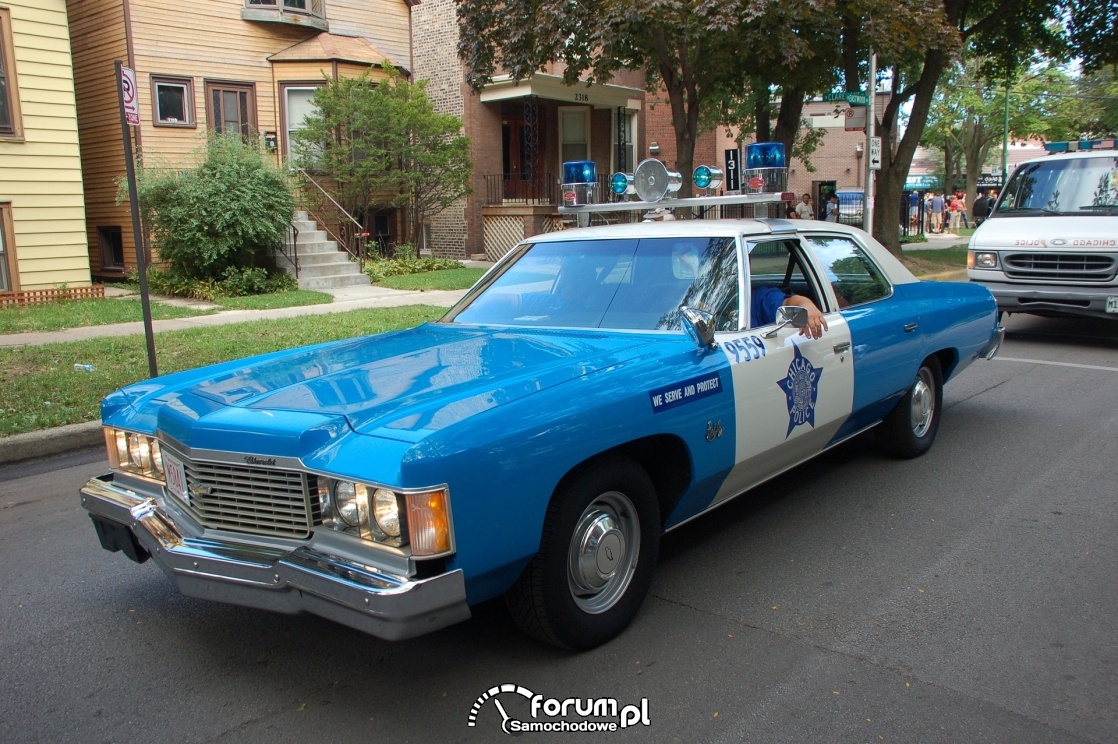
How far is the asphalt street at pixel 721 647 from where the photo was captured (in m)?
3.06

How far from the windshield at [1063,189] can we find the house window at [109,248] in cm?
1615

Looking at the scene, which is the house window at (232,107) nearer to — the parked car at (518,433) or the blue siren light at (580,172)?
the blue siren light at (580,172)

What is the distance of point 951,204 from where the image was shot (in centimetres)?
4131

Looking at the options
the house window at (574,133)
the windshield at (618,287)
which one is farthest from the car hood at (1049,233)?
the house window at (574,133)

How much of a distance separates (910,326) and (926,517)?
3.86 ft

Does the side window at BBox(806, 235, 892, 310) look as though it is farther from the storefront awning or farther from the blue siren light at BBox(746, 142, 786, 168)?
the storefront awning

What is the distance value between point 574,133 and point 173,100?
409 inches

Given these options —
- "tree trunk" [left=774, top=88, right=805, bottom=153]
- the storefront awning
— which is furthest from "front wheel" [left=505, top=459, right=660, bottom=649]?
the storefront awning

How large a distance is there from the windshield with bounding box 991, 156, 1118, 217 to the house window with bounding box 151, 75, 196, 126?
14666 millimetres

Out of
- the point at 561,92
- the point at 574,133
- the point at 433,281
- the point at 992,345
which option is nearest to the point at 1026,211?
the point at 992,345

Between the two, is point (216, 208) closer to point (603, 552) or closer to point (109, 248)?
point (109, 248)

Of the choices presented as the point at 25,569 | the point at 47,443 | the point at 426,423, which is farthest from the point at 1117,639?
the point at 47,443

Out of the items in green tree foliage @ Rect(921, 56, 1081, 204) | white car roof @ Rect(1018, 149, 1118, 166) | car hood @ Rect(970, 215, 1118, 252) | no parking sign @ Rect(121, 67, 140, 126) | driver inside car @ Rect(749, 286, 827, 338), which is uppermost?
green tree foliage @ Rect(921, 56, 1081, 204)

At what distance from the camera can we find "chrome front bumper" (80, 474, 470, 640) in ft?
8.97
